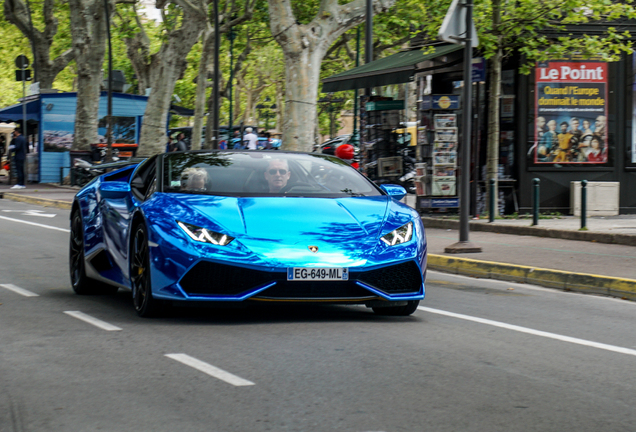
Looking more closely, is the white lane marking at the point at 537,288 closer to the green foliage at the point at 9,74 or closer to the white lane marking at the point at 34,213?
the white lane marking at the point at 34,213

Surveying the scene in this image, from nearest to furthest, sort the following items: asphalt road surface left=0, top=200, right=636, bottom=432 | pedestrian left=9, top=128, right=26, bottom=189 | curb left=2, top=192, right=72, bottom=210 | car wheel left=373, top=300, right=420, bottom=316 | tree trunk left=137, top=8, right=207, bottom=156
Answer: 1. asphalt road surface left=0, top=200, right=636, bottom=432
2. car wheel left=373, top=300, right=420, bottom=316
3. curb left=2, top=192, right=72, bottom=210
4. pedestrian left=9, top=128, right=26, bottom=189
5. tree trunk left=137, top=8, right=207, bottom=156

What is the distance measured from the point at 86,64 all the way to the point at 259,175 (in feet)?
88.5

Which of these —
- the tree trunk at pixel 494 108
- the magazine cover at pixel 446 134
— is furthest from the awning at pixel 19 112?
the tree trunk at pixel 494 108

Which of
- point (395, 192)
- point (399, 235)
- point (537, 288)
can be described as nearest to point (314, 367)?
point (399, 235)

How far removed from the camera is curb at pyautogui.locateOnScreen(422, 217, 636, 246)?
13922 millimetres

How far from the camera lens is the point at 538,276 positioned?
34.8 feet

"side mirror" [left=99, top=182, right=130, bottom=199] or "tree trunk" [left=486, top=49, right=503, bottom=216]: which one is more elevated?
"tree trunk" [left=486, top=49, right=503, bottom=216]

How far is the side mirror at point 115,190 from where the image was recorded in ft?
25.7

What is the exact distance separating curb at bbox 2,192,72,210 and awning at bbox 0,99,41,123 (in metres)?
6.85

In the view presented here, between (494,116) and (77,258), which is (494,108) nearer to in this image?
(494,116)

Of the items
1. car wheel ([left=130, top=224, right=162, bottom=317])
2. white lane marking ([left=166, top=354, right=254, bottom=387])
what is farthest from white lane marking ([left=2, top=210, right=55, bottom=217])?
white lane marking ([left=166, top=354, right=254, bottom=387])

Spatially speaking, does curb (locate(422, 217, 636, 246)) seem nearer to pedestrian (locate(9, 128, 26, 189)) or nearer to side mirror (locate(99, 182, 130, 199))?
side mirror (locate(99, 182, 130, 199))

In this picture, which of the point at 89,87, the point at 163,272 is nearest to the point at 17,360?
the point at 163,272

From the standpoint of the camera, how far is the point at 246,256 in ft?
21.7
